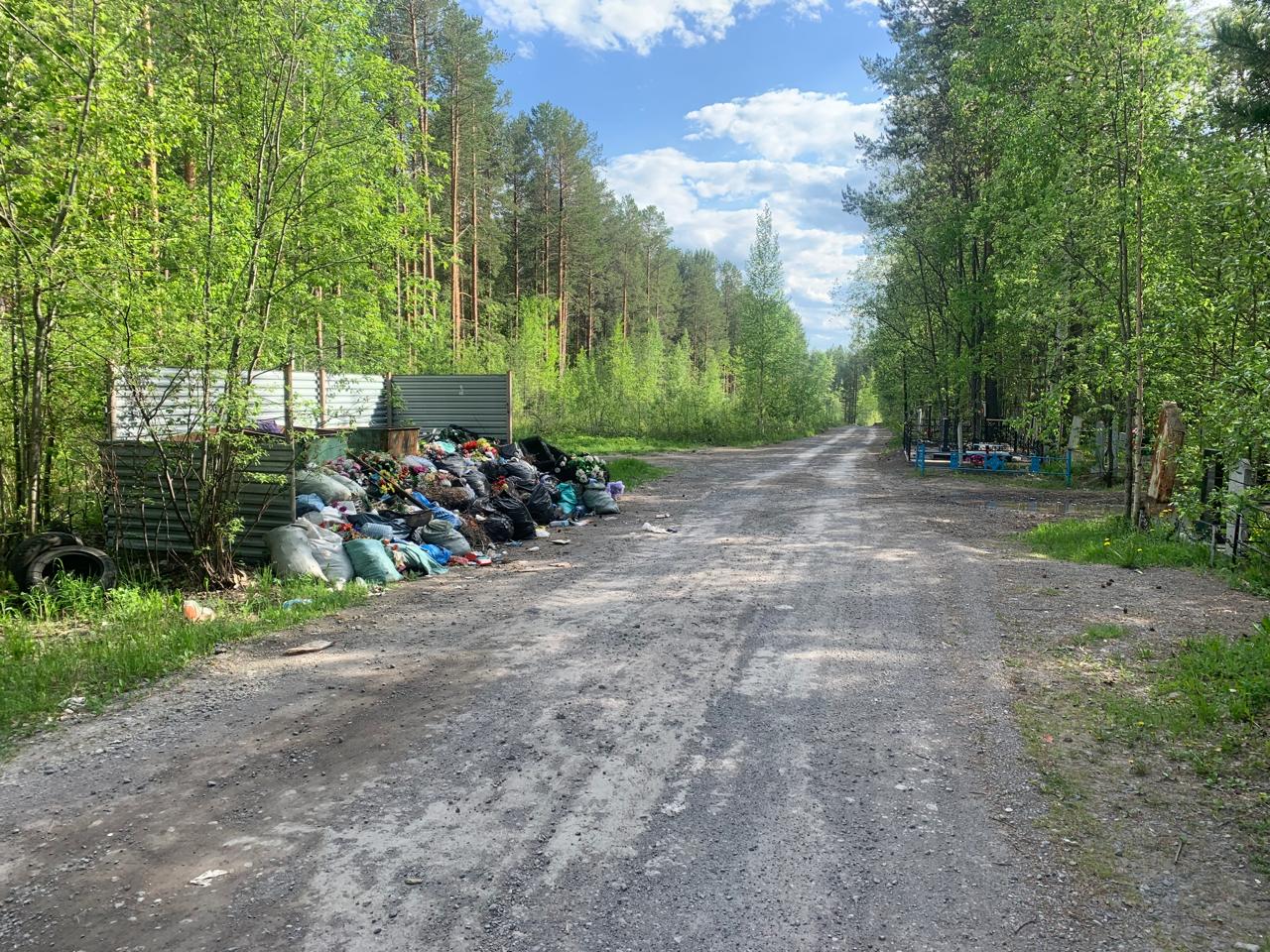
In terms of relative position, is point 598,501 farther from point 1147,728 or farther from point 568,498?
point 1147,728

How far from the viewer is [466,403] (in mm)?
16625

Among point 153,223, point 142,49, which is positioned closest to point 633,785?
point 153,223

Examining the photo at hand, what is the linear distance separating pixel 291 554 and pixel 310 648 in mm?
2402

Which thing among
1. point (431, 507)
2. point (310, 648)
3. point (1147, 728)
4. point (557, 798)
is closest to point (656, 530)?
point (431, 507)

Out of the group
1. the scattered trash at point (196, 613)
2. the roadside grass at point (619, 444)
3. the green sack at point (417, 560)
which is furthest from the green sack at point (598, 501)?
the roadside grass at point (619, 444)

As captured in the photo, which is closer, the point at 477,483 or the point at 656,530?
the point at 656,530

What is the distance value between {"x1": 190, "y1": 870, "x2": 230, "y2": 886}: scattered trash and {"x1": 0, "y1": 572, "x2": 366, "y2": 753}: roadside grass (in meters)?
2.17

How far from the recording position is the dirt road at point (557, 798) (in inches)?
107

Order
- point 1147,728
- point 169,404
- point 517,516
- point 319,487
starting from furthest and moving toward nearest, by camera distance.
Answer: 1. point 517,516
2. point 319,487
3. point 169,404
4. point 1147,728

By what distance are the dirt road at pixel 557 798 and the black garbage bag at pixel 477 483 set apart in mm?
5186

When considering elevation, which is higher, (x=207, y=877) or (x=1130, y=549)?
(x=1130, y=549)

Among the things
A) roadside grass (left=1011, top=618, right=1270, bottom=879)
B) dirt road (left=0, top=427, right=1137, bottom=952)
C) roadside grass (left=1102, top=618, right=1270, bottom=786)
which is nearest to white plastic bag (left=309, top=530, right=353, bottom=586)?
dirt road (left=0, top=427, right=1137, bottom=952)

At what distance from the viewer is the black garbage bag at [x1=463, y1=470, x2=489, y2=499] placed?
11.8 metres

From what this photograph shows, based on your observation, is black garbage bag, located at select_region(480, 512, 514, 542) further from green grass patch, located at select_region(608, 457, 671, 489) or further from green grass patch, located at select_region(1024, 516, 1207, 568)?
green grass patch, located at select_region(1024, 516, 1207, 568)
